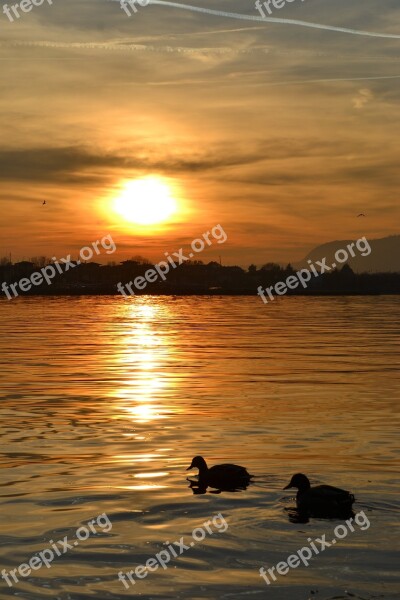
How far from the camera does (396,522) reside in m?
18.7

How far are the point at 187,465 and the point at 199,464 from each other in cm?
150

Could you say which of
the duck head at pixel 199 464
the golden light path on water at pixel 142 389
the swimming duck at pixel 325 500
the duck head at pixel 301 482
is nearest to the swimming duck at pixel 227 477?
the duck head at pixel 199 464

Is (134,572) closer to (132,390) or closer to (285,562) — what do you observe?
(285,562)

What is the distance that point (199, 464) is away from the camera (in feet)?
75.5

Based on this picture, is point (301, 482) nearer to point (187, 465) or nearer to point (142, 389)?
point (187, 465)

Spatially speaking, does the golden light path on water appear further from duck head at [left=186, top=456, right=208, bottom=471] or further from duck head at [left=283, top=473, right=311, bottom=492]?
duck head at [left=283, top=473, right=311, bottom=492]

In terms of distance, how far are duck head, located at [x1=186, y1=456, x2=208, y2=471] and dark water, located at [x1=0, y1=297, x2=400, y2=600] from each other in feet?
1.25

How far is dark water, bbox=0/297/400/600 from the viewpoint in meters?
15.8

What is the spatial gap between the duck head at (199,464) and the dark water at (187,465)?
1.25 feet

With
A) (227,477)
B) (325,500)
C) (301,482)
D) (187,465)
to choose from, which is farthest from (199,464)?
(325,500)

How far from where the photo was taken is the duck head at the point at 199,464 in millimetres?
22625

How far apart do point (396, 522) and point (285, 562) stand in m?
3.19

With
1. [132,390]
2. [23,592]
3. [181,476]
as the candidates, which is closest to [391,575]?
[23,592]

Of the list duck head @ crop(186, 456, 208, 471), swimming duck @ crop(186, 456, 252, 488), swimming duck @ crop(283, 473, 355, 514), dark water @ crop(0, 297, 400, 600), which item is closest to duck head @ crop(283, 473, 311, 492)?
dark water @ crop(0, 297, 400, 600)
